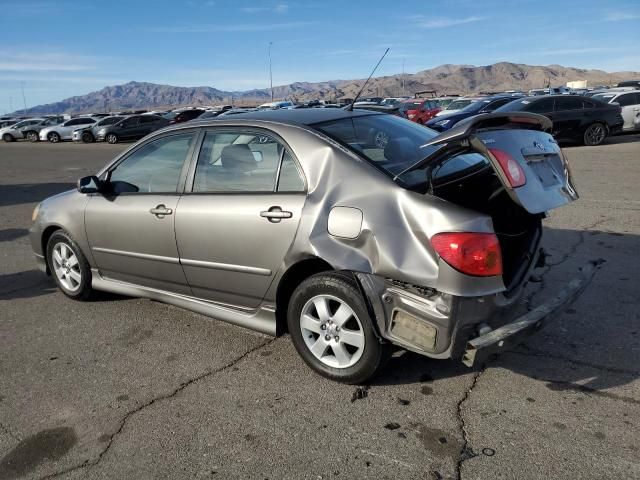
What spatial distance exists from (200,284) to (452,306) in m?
1.93

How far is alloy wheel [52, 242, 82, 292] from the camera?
16.1 ft

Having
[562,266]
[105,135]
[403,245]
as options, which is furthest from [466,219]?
[105,135]

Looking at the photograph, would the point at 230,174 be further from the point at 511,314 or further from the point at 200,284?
the point at 511,314

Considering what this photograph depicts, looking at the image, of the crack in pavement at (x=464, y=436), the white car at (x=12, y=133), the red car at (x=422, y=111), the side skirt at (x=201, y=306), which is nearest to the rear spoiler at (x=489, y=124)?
the crack in pavement at (x=464, y=436)

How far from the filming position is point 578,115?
52.5ft

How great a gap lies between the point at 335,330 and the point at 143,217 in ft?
6.08

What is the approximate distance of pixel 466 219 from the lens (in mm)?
2857

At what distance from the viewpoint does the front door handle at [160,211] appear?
3992 mm

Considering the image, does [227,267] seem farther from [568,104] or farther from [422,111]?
[422,111]

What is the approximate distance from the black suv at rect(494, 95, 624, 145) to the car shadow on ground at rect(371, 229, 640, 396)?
12553mm

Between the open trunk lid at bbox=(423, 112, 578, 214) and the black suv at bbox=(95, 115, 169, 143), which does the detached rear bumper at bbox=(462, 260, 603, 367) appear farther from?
the black suv at bbox=(95, 115, 169, 143)

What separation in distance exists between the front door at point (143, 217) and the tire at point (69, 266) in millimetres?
242

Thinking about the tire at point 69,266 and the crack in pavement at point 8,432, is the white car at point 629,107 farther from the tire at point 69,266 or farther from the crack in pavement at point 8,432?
the crack in pavement at point 8,432

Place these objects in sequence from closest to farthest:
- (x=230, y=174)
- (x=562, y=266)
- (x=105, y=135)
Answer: (x=230, y=174) < (x=562, y=266) < (x=105, y=135)
